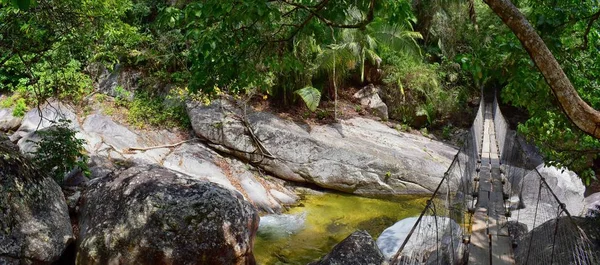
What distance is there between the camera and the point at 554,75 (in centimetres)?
179

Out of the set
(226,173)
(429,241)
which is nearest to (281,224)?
(226,173)

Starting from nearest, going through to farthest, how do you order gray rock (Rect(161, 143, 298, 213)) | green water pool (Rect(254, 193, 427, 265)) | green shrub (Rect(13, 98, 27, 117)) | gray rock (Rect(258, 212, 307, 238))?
1. green water pool (Rect(254, 193, 427, 265))
2. gray rock (Rect(258, 212, 307, 238))
3. gray rock (Rect(161, 143, 298, 213))
4. green shrub (Rect(13, 98, 27, 117))

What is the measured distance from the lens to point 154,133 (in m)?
7.28

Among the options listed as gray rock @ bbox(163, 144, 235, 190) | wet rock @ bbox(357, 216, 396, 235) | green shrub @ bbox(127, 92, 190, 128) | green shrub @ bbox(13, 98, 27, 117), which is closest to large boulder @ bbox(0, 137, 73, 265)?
gray rock @ bbox(163, 144, 235, 190)

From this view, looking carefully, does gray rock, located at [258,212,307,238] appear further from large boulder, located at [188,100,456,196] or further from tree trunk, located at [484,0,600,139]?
tree trunk, located at [484,0,600,139]

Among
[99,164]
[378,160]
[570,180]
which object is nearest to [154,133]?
[99,164]

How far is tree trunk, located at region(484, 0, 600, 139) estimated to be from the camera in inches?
68.2

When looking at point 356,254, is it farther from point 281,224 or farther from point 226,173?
point 226,173

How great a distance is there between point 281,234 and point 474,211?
2211 millimetres

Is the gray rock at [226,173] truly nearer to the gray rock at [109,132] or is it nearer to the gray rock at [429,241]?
the gray rock at [109,132]

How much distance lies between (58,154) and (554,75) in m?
4.58

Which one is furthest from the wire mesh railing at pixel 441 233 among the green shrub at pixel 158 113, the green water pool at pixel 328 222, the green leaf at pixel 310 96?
the green shrub at pixel 158 113

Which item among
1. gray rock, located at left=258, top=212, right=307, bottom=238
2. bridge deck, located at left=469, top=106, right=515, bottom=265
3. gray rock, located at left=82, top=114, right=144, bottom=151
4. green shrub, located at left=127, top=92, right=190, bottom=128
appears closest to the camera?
bridge deck, located at left=469, top=106, right=515, bottom=265

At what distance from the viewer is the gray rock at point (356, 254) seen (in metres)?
3.04
